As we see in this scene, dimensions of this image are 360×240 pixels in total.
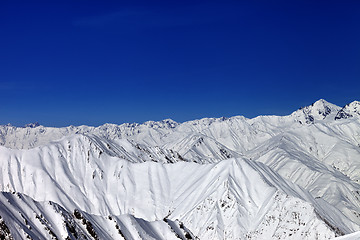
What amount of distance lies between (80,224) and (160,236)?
92.5 feet

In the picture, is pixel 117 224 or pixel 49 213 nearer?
pixel 49 213

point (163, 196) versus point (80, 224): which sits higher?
point (163, 196)

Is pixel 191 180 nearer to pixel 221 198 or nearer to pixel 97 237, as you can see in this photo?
pixel 221 198

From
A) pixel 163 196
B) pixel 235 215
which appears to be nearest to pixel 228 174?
pixel 235 215

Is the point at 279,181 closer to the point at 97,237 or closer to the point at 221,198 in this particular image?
the point at 221,198

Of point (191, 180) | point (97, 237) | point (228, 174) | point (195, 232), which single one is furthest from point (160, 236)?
point (191, 180)

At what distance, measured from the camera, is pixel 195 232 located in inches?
5866

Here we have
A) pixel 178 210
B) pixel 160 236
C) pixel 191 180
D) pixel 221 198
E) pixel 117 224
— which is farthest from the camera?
pixel 191 180

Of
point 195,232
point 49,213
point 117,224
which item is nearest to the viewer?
point 49,213

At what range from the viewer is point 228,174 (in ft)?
573

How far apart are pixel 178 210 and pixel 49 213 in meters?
86.8

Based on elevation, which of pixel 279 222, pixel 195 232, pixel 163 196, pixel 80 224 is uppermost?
pixel 163 196

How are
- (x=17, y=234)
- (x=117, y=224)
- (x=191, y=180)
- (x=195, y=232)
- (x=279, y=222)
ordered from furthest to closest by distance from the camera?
(x=191, y=180), (x=195, y=232), (x=279, y=222), (x=117, y=224), (x=17, y=234)

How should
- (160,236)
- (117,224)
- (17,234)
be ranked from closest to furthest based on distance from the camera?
(17,234) < (117,224) < (160,236)
